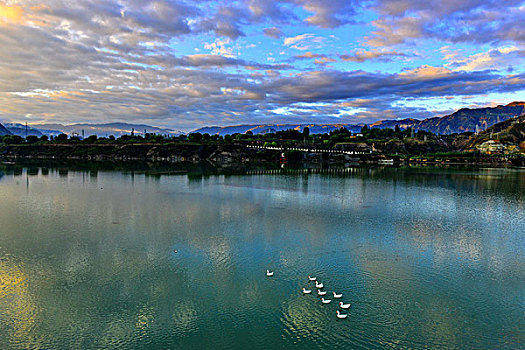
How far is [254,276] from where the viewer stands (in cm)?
2625

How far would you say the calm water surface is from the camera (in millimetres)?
19062

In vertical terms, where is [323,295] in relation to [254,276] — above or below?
below

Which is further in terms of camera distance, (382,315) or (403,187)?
(403,187)

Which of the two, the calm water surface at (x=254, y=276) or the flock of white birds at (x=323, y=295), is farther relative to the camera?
the flock of white birds at (x=323, y=295)

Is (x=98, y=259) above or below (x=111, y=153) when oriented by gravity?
below

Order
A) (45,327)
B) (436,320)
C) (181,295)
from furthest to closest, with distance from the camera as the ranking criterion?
(181,295) → (436,320) → (45,327)

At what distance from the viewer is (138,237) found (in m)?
35.8

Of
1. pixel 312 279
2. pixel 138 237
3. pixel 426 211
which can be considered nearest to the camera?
pixel 312 279

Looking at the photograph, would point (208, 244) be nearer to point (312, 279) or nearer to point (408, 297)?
point (312, 279)

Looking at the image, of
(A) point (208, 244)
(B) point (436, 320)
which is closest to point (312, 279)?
(B) point (436, 320)

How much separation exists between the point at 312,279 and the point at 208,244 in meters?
12.3

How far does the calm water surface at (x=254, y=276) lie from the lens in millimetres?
19062

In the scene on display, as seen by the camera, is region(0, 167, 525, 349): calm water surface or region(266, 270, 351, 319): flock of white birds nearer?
region(0, 167, 525, 349): calm water surface

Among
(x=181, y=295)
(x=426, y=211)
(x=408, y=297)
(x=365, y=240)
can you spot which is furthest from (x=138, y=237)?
(x=426, y=211)
